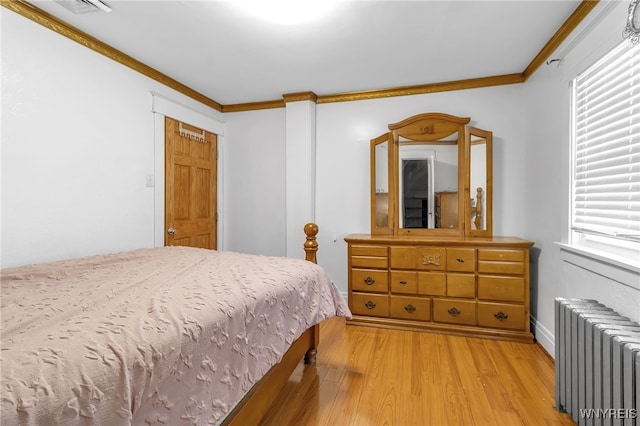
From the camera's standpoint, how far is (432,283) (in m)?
2.97

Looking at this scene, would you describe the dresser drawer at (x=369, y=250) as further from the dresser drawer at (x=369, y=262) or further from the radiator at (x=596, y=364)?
the radiator at (x=596, y=364)

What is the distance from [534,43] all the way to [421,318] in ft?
8.22

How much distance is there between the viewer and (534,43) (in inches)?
99.3

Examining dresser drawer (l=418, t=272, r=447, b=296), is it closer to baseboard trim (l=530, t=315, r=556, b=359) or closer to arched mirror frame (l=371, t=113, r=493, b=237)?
arched mirror frame (l=371, t=113, r=493, b=237)

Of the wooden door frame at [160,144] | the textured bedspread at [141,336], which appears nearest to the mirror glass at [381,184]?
the textured bedspread at [141,336]

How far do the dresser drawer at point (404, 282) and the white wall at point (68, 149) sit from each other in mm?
2370

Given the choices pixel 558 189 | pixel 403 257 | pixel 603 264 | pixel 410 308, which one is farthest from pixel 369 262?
pixel 603 264

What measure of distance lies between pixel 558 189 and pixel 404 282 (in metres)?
1.45

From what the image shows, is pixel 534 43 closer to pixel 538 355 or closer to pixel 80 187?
pixel 538 355

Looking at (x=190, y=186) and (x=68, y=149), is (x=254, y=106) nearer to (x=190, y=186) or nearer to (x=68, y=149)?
(x=190, y=186)

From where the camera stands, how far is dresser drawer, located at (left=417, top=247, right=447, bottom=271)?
2.95 meters

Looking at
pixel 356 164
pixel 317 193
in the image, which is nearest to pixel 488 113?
pixel 356 164

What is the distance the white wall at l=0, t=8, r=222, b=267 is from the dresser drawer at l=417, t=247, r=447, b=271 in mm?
2581

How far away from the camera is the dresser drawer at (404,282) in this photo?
301 cm
